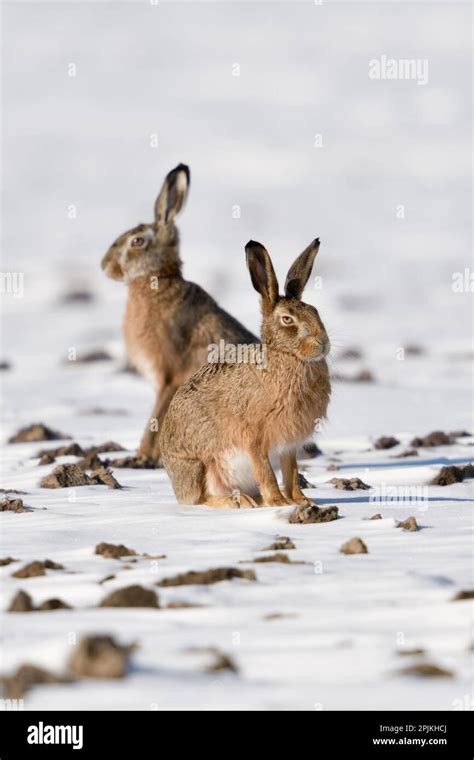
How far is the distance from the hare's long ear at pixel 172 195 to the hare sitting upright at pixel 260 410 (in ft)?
12.0

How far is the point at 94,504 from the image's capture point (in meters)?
7.97

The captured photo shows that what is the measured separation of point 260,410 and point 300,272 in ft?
2.85

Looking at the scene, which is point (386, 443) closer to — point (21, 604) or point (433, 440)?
point (433, 440)

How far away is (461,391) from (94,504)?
27.6 ft

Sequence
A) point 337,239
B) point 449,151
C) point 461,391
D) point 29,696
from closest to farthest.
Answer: point 29,696
point 461,391
point 337,239
point 449,151

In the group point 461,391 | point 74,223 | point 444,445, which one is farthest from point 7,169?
point 444,445

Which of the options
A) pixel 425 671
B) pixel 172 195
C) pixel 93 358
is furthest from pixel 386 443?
pixel 93 358

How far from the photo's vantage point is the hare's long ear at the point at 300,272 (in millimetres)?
7918

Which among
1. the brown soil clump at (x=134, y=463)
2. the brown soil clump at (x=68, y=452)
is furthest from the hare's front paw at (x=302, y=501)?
the brown soil clump at (x=68, y=452)

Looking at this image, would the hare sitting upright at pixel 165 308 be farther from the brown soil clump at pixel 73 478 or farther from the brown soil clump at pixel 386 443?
the brown soil clump at pixel 73 478

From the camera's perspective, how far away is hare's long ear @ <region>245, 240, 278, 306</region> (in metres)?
7.76

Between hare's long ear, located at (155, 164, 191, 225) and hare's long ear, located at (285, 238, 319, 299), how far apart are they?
151 inches

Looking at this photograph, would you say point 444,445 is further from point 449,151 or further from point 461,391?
point 449,151

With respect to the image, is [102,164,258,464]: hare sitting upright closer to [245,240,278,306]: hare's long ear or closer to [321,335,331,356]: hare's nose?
[245,240,278,306]: hare's long ear
